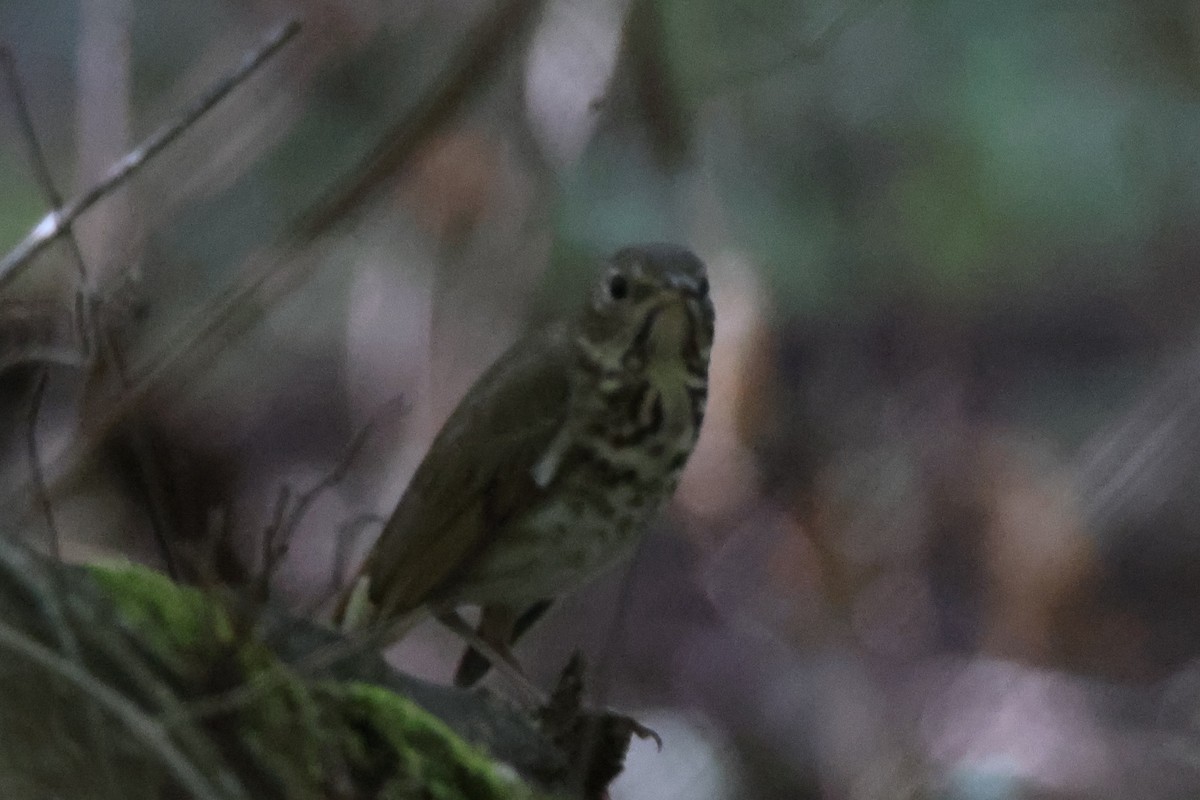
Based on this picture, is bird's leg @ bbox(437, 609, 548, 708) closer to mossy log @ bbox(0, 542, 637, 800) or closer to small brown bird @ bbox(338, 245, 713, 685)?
small brown bird @ bbox(338, 245, 713, 685)

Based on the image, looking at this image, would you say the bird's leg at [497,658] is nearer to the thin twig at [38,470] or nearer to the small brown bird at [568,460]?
the small brown bird at [568,460]

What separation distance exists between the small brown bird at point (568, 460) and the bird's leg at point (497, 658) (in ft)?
0.07

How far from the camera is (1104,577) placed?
13.3 feet

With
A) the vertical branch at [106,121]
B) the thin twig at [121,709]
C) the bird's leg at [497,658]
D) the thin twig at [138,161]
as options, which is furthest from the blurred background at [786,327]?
the thin twig at [121,709]

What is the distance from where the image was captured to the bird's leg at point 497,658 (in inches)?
73.4

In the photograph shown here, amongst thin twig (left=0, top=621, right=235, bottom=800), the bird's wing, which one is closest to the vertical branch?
the bird's wing

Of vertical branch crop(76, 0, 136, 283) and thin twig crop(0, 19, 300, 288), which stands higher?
vertical branch crop(76, 0, 136, 283)

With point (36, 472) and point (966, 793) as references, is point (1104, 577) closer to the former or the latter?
point (966, 793)

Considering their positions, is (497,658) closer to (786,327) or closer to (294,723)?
(294,723)

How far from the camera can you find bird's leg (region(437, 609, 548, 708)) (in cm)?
187

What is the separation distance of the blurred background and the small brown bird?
2.06 feet

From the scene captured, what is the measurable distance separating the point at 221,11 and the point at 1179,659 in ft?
8.98

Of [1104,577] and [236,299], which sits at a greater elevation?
[1104,577]

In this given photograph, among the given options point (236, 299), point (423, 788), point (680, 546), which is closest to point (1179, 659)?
point (680, 546)
